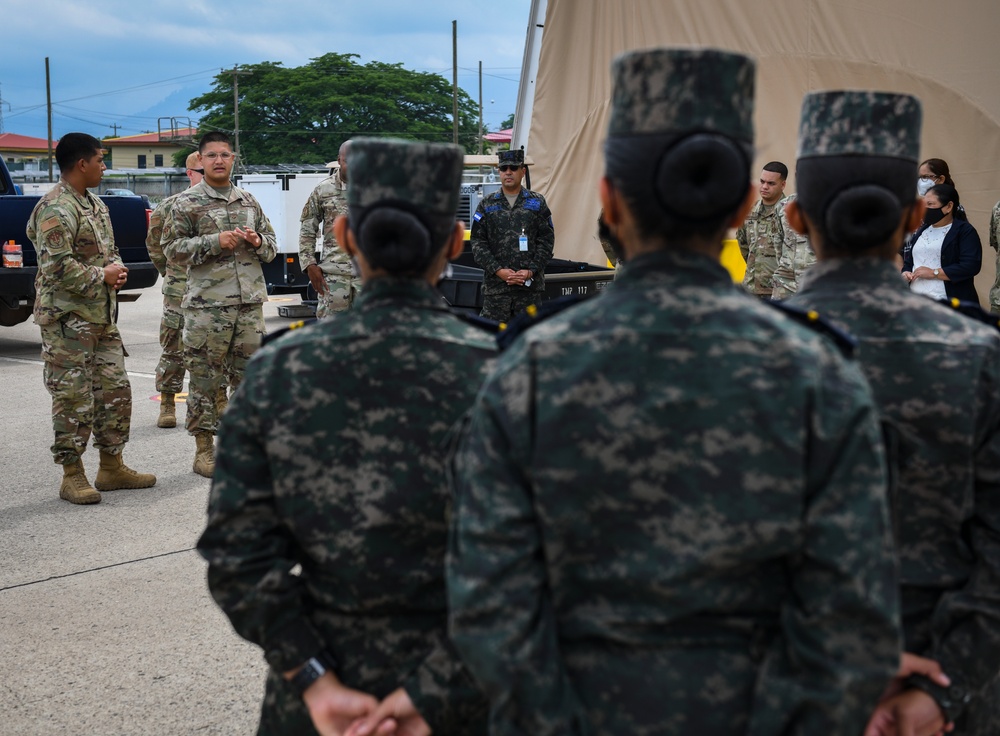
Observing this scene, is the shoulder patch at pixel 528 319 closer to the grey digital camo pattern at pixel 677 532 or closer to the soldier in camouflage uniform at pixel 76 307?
the grey digital camo pattern at pixel 677 532

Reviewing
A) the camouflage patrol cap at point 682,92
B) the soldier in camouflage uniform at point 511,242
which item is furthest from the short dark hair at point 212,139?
the camouflage patrol cap at point 682,92

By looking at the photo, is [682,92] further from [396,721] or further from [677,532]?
[396,721]

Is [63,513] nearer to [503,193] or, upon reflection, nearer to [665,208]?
[503,193]

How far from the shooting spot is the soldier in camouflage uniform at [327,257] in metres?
7.96

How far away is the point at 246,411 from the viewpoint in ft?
6.38

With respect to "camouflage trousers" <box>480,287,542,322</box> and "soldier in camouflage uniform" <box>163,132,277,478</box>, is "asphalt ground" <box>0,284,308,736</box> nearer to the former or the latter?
"soldier in camouflage uniform" <box>163,132,277,478</box>

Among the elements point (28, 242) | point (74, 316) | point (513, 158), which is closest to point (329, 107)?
point (28, 242)

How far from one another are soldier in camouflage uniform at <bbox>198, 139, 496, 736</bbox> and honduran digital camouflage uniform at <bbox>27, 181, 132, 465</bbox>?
471 cm

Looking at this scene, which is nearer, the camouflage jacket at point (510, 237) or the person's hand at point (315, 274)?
the person's hand at point (315, 274)

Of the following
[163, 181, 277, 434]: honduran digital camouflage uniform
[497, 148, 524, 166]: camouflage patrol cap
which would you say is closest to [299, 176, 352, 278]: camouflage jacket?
[163, 181, 277, 434]: honduran digital camouflage uniform

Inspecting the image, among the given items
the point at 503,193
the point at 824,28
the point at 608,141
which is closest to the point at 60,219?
the point at 503,193

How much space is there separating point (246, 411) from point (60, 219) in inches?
187

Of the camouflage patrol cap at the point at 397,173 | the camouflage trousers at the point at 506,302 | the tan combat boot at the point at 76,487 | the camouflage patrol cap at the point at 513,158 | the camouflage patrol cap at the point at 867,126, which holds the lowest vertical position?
the tan combat boot at the point at 76,487

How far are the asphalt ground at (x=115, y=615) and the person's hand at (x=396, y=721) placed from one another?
1.91 metres
